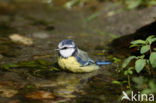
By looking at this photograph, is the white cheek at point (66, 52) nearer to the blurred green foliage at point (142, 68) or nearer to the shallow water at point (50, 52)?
the shallow water at point (50, 52)

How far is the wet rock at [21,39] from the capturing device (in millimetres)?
6270

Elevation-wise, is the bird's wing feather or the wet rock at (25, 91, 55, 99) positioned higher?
the bird's wing feather

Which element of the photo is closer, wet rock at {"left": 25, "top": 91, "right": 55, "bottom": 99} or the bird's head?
wet rock at {"left": 25, "top": 91, "right": 55, "bottom": 99}

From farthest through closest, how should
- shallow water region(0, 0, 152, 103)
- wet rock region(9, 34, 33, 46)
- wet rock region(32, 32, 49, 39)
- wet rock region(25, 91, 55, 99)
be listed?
wet rock region(32, 32, 49, 39) → wet rock region(9, 34, 33, 46) → shallow water region(0, 0, 152, 103) → wet rock region(25, 91, 55, 99)

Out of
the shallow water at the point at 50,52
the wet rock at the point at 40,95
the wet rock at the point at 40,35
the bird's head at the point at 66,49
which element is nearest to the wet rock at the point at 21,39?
the shallow water at the point at 50,52

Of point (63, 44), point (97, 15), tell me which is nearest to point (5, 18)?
point (97, 15)

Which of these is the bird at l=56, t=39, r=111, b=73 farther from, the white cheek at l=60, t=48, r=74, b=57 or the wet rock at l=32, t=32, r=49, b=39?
the wet rock at l=32, t=32, r=49, b=39

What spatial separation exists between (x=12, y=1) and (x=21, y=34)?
4.30 metres

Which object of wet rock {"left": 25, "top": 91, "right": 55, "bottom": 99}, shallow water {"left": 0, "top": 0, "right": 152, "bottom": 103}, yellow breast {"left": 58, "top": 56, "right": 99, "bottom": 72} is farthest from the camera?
yellow breast {"left": 58, "top": 56, "right": 99, "bottom": 72}

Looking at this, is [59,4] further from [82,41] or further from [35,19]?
[82,41]

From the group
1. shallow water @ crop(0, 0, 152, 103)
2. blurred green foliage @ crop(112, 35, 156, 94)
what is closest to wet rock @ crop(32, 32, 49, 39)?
shallow water @ crop(0, 0, 152, 103)

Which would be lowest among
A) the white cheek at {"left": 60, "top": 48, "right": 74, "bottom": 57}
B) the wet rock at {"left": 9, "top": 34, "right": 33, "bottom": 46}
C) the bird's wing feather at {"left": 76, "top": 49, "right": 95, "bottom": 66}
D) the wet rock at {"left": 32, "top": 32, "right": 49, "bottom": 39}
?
the bird's wing feather at {"left": 76, "top": 49, "right": 95, "bottom": 66}

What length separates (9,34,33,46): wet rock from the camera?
6.27 m

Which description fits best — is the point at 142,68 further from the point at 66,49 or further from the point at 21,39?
the point at 21,39
